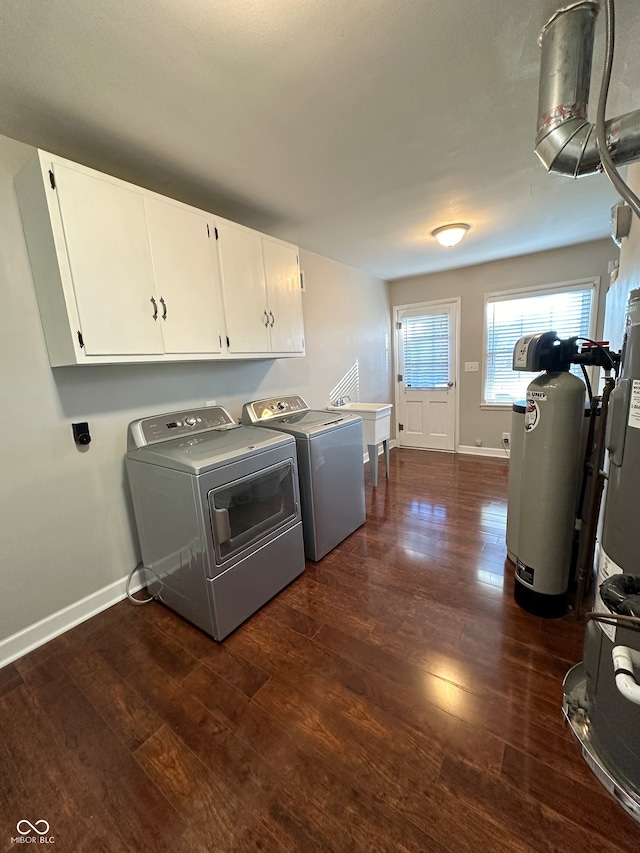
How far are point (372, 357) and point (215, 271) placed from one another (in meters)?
2.84

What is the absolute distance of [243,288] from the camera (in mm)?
2250

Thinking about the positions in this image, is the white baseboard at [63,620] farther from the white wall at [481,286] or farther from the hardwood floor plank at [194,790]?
the white wall at [481,286]

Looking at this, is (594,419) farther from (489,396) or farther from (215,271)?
(489,396)

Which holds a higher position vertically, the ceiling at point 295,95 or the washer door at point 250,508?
the ceiling at point 295,95

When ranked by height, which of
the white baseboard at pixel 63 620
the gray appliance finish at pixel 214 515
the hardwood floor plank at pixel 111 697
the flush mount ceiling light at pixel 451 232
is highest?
the flush mount ceiling light at pixel 451 232

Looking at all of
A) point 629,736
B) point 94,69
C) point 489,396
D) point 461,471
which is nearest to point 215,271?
Answer: point 94,69

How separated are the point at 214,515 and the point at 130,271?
1.29 m

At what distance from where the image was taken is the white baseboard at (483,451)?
14.5 feet

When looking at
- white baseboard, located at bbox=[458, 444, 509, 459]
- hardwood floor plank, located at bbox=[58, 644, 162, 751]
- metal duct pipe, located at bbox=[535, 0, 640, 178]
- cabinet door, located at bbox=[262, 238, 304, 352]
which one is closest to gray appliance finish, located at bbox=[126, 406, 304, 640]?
hardwood floor plank, located at bbox=[58, 644, 162, 751]

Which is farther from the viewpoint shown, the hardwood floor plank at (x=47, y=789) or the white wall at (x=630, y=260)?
the white wall at (x=630, y=260)

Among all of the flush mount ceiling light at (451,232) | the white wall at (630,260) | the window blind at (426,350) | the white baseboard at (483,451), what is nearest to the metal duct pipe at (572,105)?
the white wall at (630,260)

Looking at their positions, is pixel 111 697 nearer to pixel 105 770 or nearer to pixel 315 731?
pixel 105 770

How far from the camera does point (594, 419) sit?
5.61 ft

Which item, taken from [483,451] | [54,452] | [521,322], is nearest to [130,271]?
[54,452]
